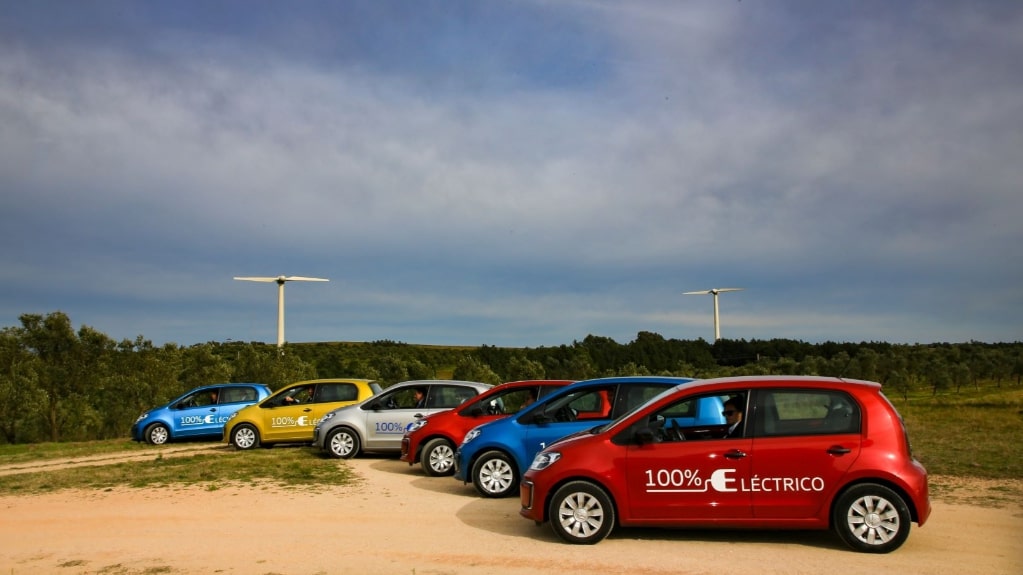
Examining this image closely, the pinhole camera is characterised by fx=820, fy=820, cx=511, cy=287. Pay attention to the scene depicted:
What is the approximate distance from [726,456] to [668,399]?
0.74m

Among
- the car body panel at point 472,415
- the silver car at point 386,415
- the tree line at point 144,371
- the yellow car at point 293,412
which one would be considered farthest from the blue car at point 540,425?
the tree line at point 144,371

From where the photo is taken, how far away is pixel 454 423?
13203mm

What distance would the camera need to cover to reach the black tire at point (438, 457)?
43.2 feet

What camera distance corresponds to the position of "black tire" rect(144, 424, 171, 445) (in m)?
21.0

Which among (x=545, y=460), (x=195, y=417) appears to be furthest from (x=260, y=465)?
(x=545, y=460)

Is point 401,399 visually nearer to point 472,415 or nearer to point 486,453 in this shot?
point 472,415

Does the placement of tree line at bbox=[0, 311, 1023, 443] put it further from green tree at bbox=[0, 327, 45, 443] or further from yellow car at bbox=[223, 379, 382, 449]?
yellow car at bbox=[223, 379, 382, 449]

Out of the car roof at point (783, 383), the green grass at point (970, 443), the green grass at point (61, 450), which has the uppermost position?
the car roof at point (783, 383)

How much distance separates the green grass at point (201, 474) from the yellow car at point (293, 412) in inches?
51.2

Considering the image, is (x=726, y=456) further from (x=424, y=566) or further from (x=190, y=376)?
(x=190, y=376)

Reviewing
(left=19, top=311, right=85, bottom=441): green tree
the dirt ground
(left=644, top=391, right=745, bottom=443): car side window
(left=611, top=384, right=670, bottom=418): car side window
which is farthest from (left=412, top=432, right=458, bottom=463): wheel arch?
(left=19, top=311, right=85, bottom=441): green tree

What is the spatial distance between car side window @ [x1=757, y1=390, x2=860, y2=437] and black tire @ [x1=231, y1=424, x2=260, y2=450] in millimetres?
13385

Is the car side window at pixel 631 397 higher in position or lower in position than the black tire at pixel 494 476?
higher

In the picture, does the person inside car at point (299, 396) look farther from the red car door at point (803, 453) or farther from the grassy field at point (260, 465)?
the red car door at point (803, 453)
